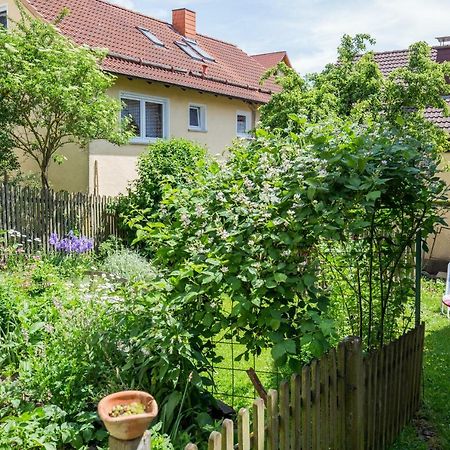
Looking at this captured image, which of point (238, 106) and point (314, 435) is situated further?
point (238, 106)

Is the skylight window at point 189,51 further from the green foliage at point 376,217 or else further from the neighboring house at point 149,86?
the green foliage at point 376,217

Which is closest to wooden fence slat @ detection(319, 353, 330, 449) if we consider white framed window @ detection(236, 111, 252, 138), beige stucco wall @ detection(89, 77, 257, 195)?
beige stucco wall @ detection(89, 77, 257, 195)

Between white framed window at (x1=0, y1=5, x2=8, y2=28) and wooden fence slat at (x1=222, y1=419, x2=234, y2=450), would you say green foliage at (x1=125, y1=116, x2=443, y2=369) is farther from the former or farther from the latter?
white framed window at (x1=0, y1=5, x2=8, y2=28)

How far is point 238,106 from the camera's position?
18500mm

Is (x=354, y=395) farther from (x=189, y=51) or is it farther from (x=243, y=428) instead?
(x=189, y=51)

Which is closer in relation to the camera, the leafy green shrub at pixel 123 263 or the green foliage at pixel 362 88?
the leafy green shrub at pixel 123 263

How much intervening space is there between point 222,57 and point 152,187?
11.5 meters

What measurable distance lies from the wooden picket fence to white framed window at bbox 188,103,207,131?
13.0 metres

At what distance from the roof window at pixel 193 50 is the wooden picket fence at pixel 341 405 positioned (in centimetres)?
1556

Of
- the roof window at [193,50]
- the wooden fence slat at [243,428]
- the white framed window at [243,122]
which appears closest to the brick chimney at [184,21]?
the roof window at [193,50]

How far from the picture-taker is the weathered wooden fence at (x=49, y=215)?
32.0 feet

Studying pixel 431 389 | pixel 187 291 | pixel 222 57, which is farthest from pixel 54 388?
pixel 222 57

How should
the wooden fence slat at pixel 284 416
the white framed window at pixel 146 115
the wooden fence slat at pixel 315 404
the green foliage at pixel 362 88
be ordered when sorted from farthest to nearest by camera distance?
the white framed window at pixel 146 115 < the green foliage at pixel 362 88 < the wooden fence slat at pixel 315 404 < the wooden fence slat at pixel 284 416

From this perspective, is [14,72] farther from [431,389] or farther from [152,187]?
[431,389]
